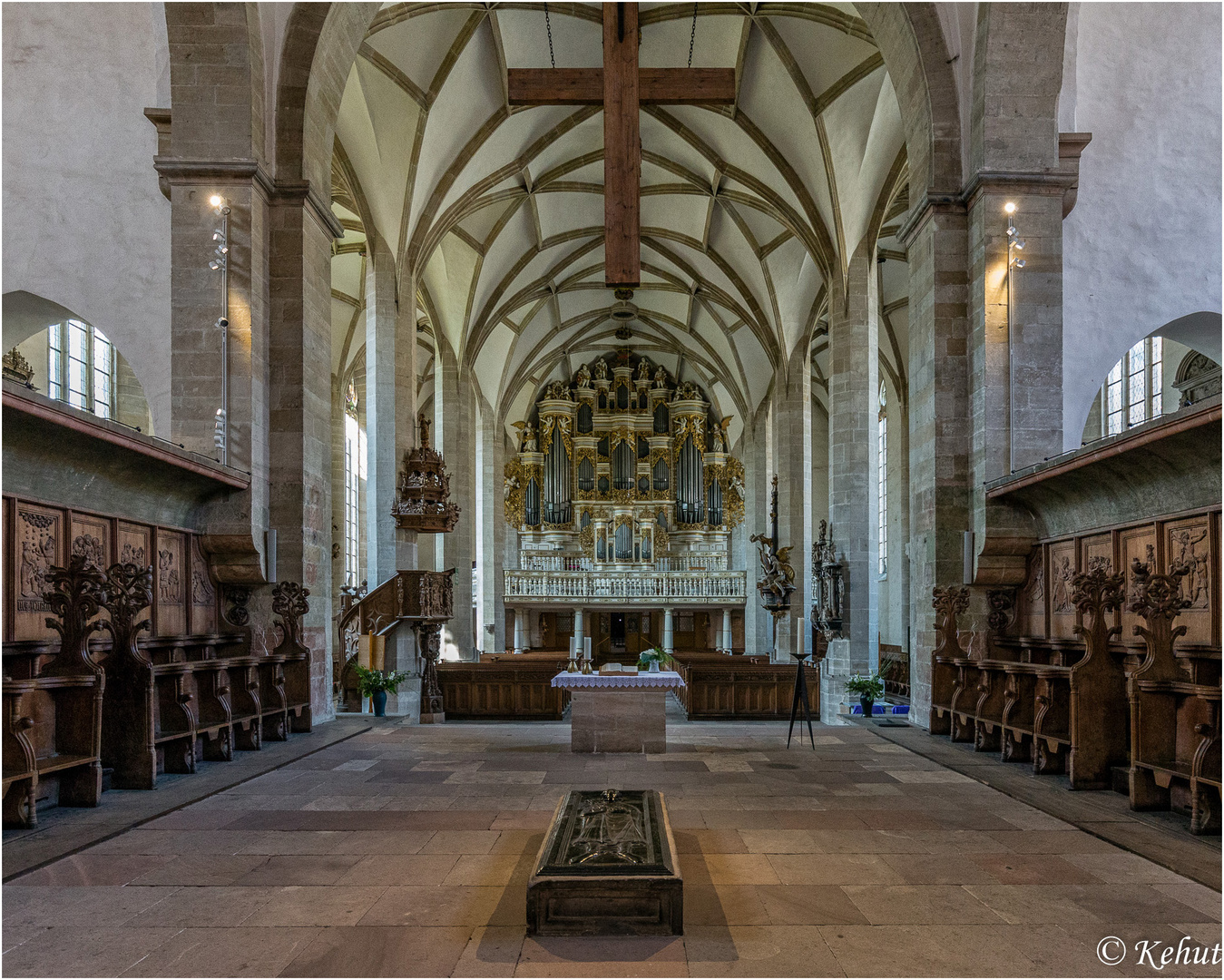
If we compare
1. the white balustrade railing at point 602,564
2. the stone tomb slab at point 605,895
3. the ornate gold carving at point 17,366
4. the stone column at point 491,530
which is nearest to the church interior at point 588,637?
the stone tomb slab at point 605,895

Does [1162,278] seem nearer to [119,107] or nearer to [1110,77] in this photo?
[1110,77]

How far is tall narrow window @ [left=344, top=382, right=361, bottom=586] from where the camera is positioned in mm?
27531

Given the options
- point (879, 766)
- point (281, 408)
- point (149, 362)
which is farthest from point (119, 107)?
point (879, 766)

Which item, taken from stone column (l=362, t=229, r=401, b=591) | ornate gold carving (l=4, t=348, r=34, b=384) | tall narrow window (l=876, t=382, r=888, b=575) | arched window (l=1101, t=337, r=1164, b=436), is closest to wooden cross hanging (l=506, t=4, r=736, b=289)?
ornate gold carving (l=4, t=348, r=34, b=384)

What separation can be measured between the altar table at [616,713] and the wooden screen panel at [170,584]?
3770mm

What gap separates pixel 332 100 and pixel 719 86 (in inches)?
217

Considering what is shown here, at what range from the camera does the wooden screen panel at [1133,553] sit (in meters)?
7.54

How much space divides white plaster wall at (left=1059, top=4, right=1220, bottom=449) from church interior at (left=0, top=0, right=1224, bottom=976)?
0.05 m

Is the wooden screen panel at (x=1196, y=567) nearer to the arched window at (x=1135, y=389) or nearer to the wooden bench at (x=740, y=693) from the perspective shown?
the wooden bench at (x=740, y=693)

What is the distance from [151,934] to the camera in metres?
3.66

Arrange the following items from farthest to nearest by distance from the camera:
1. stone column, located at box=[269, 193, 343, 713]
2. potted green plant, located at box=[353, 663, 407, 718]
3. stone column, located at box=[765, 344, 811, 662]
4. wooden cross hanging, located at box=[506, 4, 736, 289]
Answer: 1. stone column, located at box=[765, 344, 811, 662]
2. potted green plant, located at box=[353, 663, 407, 718]
3. stone column, located at box=[269, 193, 343, 713]
4. wooden cross hanging, located at box=[506, 4, 736, 289]

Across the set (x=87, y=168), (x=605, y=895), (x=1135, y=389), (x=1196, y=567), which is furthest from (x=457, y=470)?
(x=605, y=895)

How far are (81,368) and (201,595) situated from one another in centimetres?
803

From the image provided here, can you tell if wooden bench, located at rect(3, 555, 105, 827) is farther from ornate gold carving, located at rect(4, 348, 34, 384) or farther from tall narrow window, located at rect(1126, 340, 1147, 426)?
tall narrow window, located at rect(1126, 340, 1147, 426)
